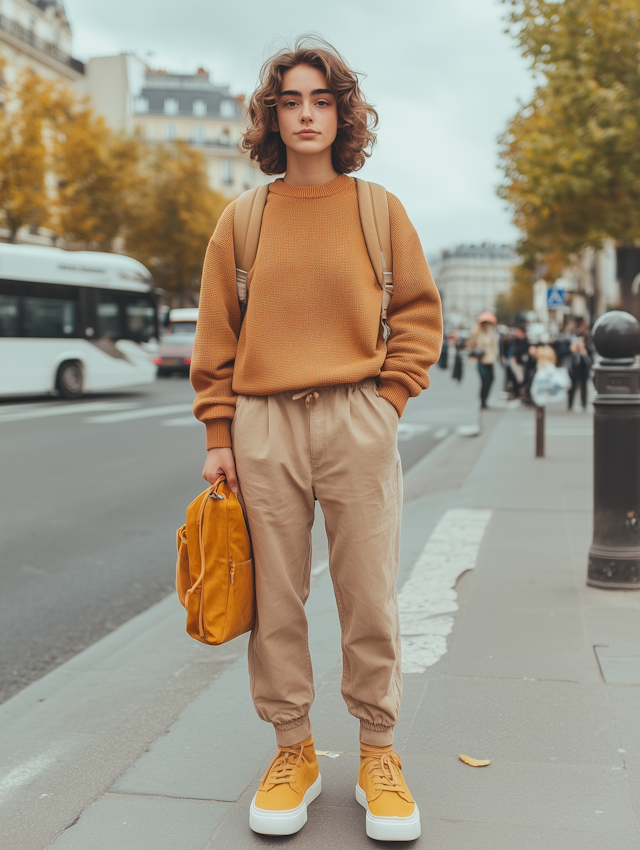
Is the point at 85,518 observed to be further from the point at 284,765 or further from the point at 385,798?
the point at 385,798

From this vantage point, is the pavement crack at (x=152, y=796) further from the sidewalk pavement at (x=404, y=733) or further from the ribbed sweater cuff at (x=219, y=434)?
the ribbed sweater cuff at (x=219, y=434)

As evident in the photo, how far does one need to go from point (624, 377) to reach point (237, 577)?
2606 mm

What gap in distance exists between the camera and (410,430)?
1406 cm

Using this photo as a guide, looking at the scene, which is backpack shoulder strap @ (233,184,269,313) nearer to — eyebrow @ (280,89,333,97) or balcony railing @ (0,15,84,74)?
eyebrow @ (280,89,333,97)

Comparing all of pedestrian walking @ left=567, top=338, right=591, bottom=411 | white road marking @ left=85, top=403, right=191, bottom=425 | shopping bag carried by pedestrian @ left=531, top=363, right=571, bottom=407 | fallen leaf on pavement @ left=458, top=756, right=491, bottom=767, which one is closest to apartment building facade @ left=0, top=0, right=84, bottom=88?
white road marking @ left=85, top=403, right=191, bottom=425

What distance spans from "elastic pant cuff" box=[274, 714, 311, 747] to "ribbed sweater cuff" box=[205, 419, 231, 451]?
0.73 meters

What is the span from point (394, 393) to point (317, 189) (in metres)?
0.54

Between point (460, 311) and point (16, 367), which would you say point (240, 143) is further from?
point (460, 311)

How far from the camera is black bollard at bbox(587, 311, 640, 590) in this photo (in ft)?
14.1

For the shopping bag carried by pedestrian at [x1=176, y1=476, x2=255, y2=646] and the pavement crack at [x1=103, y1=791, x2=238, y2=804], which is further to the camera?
the pavement crack at [x1=103, y1=791, x2=238, y2=804]

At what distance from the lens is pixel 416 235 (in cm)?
237

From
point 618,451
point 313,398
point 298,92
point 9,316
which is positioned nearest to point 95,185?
point 9,316

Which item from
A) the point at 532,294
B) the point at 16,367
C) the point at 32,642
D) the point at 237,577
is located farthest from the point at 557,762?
the point at 532,294

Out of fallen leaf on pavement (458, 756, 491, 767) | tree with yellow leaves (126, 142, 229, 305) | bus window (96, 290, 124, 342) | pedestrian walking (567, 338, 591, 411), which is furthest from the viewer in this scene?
tree with yellow leaves (126, 142, 229, 305)
